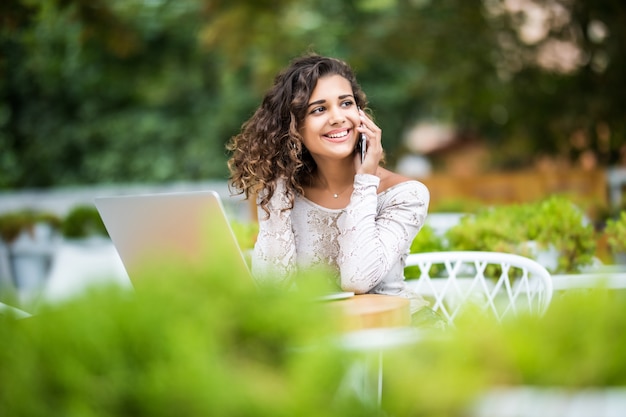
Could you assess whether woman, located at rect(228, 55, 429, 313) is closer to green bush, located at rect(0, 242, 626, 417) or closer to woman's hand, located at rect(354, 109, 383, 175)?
woman's hand, located at rect(354, 109, 383, 175)

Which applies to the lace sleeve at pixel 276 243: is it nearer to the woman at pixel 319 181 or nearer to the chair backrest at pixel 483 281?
the woman at pixel 319 181

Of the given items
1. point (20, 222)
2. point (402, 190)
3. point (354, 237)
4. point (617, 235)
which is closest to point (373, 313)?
point (354, 237)

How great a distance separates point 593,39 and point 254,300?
10.3 meters

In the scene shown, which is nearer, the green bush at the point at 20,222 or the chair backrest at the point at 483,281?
the chair backrest at the point at 483,281

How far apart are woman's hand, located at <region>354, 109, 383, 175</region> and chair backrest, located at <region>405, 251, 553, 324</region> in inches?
19.7

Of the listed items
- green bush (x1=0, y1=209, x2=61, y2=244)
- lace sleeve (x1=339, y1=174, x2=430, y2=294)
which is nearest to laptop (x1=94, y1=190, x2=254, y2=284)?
lace sleeve (x1=339, y1=174, x2=430, y2=294)

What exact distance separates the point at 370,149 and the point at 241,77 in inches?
751

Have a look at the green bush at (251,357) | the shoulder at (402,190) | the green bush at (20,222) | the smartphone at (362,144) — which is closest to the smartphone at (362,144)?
the smartphone at (362,144)

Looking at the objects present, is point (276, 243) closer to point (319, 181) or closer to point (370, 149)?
point (319, 181)

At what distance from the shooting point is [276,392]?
106 cm

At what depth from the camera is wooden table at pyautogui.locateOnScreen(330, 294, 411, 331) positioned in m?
1.98

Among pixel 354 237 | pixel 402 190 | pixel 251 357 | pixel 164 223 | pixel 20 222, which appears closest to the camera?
pixel 251 357

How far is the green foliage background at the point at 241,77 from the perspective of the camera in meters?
9.27

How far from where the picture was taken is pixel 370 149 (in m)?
2.74
